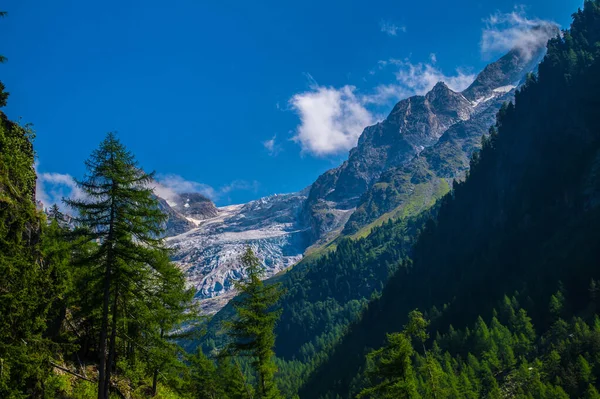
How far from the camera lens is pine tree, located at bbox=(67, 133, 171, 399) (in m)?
21.2

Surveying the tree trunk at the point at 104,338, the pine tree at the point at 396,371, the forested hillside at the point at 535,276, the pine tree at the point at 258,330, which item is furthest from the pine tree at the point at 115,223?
the forested hillside at the point at 535,276

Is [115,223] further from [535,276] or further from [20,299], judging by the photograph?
[535,276]

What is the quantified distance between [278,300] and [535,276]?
130250mm

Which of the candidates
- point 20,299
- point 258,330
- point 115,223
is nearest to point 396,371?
point 258,330

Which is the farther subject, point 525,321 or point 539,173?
point 539,173

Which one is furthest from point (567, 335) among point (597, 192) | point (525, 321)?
point (597, 192)

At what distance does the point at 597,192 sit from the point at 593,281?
47.5 meters

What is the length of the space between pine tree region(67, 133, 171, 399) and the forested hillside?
67.8 metres

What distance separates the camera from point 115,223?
21.4m

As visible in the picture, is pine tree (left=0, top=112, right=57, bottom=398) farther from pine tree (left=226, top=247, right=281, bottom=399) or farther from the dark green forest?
pine tree (left=226, top=247, right=281, bottom=399)

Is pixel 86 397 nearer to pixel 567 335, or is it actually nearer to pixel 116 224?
pixel 116 224

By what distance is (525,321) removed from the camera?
10825 cm

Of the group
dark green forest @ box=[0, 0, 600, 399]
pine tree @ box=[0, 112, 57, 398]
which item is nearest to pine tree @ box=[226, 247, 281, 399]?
dark green forest @ box=[0, 0, 600, 399]

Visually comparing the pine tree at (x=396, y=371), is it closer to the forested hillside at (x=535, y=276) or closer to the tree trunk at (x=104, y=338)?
the tree trunk at (x=104, y=338)
